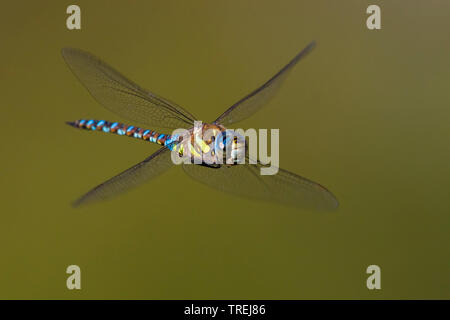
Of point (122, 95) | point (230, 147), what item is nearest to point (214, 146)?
point (230, 147)

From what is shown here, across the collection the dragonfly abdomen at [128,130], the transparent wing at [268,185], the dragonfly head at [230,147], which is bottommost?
the transparent wing at [268,185]

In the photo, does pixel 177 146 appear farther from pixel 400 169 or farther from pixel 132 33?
pixel 400 169

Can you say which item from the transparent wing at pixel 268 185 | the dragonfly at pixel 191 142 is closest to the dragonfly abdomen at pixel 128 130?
the dragonfly at pixel 191 142

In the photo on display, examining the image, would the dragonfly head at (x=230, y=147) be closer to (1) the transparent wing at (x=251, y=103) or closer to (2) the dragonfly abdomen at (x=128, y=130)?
(1) the transparent wing at (x=251, y=103)

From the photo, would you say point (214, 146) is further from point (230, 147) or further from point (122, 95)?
point (122, 95)

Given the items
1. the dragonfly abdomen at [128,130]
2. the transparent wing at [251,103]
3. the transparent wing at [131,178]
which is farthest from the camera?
the dragonfly abdomen at [128,130]
